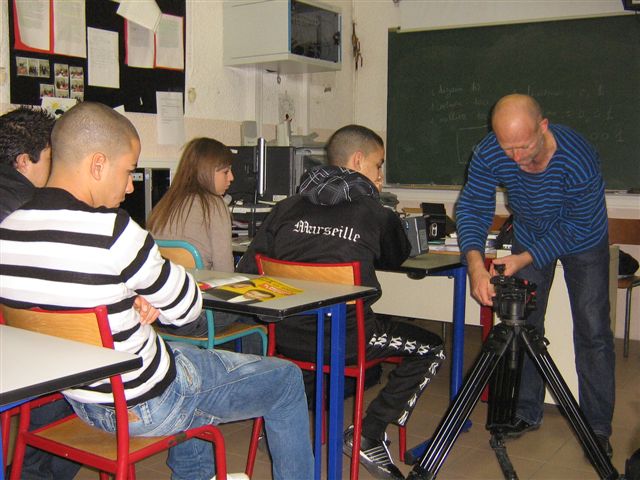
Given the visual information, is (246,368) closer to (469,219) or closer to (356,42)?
(469,219)

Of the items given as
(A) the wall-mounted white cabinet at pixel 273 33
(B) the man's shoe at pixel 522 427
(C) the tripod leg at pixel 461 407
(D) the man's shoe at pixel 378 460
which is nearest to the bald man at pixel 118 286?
(C) the tripod leg at pixel 461 407

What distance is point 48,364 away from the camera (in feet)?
4.30

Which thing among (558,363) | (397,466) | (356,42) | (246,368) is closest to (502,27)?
(356,42)

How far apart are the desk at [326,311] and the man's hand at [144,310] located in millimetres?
353

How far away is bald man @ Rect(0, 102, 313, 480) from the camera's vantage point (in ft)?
5.00

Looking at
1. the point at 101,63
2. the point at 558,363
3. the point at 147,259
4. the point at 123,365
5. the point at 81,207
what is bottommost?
the point at 558,363

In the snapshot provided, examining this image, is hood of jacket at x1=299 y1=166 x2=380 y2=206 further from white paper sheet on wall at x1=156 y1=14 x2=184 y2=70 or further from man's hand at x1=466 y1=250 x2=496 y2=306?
white paper sheet on wall at x1=156 y1=14 x2=184 y2=70

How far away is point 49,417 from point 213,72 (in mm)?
2732

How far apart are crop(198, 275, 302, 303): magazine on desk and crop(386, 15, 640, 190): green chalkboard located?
3166mm

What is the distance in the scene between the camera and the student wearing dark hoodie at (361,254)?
96.9 inches

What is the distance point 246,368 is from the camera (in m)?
1.82

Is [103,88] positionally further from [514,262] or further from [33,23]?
[514,262]

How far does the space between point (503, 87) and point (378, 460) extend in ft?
10.6

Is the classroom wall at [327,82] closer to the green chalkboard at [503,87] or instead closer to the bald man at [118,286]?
the green chalkboard at [503,87]
